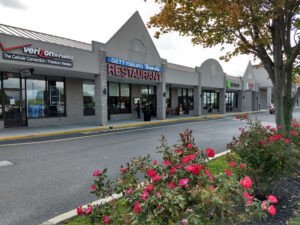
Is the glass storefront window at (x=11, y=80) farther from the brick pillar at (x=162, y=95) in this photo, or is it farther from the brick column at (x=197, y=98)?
the brick column at (x=197, y=98)

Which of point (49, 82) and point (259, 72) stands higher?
point (259, 72)

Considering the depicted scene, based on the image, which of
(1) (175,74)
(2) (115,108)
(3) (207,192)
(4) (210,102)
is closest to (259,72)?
(4) (210,102)

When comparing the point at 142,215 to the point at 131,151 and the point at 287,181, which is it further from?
the point at 131,151

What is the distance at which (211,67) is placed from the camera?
29141mm

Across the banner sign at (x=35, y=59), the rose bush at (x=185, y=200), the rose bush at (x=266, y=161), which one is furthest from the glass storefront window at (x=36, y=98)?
the rose bush at (x=266, y=161)

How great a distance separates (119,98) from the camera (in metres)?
21.5

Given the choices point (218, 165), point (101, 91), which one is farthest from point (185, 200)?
point (101, 91)

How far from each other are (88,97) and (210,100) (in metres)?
21.9

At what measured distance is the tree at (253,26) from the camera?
6.25 meters

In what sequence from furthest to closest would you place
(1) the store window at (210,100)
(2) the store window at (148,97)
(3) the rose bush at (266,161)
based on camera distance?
(1) the store window at (210,100) → (2) the store window at (148,97) → (3) the rose bush at (266,161)

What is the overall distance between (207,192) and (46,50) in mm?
13783

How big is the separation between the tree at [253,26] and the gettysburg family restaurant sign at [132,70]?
878 cm

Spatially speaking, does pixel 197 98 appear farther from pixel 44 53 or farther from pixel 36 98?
pixel 44 53

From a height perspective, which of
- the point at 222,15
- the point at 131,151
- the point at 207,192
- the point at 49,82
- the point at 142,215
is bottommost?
the point at 131,151
